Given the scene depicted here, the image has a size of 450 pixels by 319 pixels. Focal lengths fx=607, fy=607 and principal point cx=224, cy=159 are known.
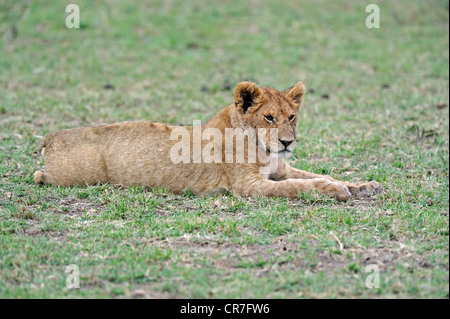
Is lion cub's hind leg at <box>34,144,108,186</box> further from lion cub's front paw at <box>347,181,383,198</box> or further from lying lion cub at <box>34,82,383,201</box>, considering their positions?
lion cub's front paw at <box>347,181,383,198</box>

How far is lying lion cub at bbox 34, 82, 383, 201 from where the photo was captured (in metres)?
6.06

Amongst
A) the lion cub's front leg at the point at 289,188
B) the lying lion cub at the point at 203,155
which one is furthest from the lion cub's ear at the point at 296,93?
the lion cub's front leg at the point at 289,188

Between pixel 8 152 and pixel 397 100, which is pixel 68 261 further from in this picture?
pixel 397 100

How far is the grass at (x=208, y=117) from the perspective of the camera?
4434 mm

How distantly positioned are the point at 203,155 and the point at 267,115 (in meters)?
0.77

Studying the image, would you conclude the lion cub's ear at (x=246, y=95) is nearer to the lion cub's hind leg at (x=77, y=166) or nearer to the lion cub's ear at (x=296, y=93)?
the lion cub's ear at (x=296, y=93)

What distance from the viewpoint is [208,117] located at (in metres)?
9.52

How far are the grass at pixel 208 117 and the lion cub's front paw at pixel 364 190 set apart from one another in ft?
0.38

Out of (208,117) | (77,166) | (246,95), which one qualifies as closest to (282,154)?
(246,95)

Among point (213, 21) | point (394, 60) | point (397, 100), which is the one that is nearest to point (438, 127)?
point (397, 100)

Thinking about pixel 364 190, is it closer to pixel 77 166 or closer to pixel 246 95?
pixel 246 95

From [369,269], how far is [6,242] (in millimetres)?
2903
